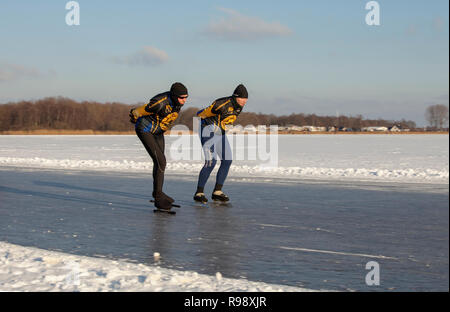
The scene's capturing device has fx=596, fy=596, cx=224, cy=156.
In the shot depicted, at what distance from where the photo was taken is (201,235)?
23.8ft

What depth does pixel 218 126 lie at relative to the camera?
397 inches

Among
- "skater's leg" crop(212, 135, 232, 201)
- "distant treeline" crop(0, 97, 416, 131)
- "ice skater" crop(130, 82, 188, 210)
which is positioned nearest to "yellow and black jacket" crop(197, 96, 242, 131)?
"skater's leg" crop(212, 135, 232, 201)

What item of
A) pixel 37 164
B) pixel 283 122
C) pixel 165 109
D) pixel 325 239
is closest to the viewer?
pixel 325 239

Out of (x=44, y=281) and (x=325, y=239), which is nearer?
(x=44, y=281)

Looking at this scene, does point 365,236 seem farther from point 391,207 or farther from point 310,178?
point 310,178

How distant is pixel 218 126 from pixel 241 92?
28.4 inches

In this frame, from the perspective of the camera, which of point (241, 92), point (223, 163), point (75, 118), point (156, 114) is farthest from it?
point (75, 118)

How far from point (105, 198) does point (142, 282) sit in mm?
6708

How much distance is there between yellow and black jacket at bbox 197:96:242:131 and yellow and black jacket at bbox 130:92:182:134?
1063mm

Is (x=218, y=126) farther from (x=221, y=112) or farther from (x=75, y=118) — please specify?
(x=75, y=118)

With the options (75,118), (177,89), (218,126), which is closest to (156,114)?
(177,89)

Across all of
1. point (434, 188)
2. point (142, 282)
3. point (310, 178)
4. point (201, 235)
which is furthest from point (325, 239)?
point (310, 178)

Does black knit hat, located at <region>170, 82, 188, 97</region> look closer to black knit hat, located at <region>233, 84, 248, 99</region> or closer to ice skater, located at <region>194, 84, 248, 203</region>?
ice skater, located at <region>194, 84, 248, 203</region>

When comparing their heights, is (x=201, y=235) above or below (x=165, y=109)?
below
